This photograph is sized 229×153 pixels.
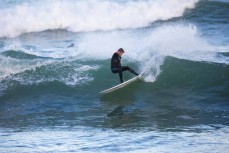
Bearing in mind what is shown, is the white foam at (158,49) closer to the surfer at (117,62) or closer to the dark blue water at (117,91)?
the dark blue water at (117,91)

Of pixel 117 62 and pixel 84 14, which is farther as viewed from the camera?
pixel 84 14

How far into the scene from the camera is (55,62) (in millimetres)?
19172

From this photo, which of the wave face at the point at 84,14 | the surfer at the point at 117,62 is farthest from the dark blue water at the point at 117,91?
the surfer at the point at 117,62

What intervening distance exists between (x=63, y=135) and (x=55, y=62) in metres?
7.33

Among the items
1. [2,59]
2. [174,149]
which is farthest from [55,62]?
[174,149]

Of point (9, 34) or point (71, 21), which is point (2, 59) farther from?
point (71, 21)

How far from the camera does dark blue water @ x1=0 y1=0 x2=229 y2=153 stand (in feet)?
38.0

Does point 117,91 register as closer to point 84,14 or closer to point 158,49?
point 158,49

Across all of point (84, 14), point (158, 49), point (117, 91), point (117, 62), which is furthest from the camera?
point (84, 14)

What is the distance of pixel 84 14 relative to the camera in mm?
31250

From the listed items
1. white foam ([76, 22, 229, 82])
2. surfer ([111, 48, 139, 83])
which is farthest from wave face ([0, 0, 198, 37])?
surfer ([111, 48, 139, 83])

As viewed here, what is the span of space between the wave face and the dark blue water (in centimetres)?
37

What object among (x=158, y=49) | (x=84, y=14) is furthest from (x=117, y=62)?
(x=84, y=14)

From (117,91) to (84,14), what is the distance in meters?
15.5
